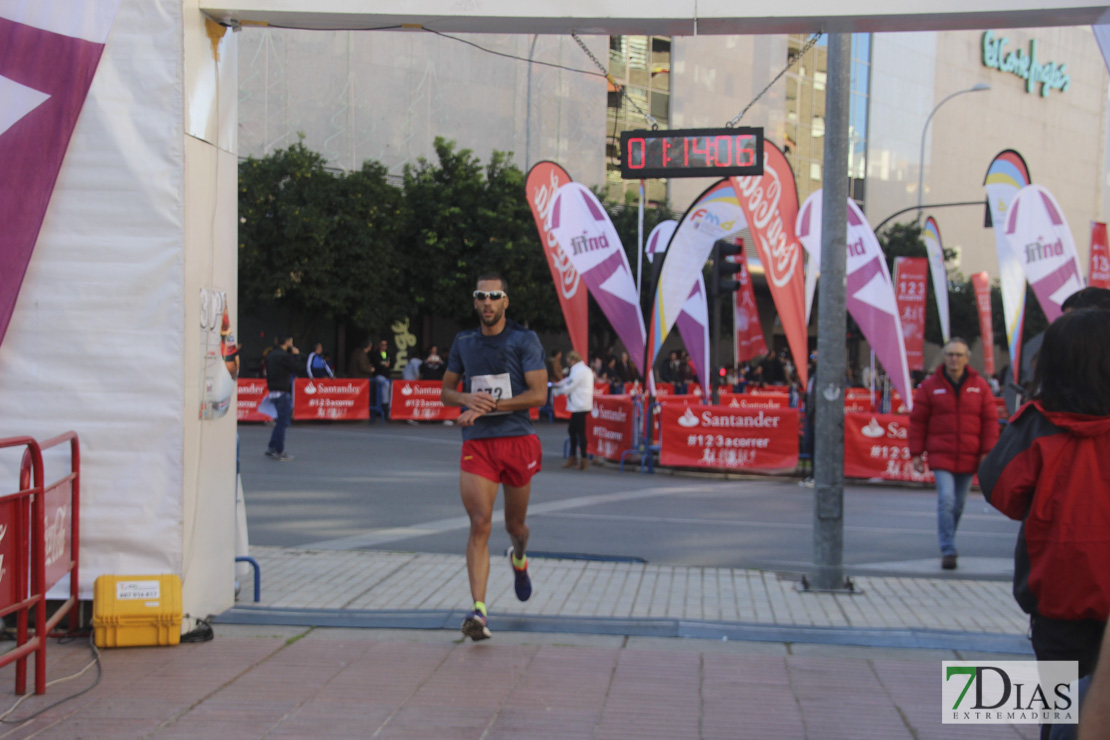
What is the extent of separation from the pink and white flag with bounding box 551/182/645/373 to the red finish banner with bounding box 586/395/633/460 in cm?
151

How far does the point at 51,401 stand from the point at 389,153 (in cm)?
2924

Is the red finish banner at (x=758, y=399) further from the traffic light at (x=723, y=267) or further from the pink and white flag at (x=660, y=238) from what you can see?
the traffic light at (x=723, y=267)

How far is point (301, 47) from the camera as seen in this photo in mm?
31703

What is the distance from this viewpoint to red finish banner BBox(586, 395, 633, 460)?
1576 centimetres

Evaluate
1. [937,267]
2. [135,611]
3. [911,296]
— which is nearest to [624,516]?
Answer: [135,611]

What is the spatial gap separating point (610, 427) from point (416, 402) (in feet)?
28.9

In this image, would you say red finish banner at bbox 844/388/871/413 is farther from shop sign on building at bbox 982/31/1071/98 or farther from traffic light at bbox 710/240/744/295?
shop sign on building at bbox 982/31/1071/98

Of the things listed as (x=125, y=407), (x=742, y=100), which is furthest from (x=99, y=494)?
(x=742, y=100)

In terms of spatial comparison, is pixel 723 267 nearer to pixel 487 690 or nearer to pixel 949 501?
pixel 949 501

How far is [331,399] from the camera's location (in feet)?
76.0

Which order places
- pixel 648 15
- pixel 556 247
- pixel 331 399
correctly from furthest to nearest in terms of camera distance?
pixel 331 399 < pixel 556 247 < pixel 648 15

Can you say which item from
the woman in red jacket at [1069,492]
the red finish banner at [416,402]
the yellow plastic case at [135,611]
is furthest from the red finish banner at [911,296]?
the woman in red jacket at [1069,492]

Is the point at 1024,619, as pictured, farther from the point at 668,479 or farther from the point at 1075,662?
the point at 668,479

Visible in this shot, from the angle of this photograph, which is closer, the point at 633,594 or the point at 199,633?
the point at 199,633
